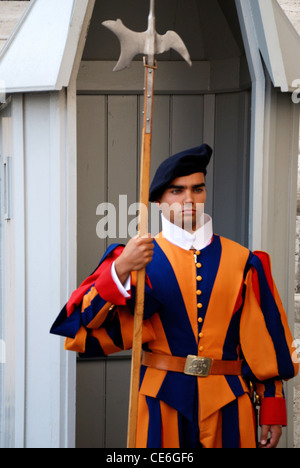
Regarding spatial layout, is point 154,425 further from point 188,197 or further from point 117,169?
point 117,169

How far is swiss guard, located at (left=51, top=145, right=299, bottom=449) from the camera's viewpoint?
8.04 feet

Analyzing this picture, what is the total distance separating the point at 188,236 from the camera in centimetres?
256

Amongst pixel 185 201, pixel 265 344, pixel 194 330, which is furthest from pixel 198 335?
pixel 185 201

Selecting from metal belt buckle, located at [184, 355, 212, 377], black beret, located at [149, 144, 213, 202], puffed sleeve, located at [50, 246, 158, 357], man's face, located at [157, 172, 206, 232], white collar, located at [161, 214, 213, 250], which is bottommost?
metal belt buckle, located at [184, 355, 212, 377]

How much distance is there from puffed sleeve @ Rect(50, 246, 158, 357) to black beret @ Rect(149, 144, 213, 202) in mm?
250

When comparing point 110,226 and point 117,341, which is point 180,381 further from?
point 110,226

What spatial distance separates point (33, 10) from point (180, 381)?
166 cm

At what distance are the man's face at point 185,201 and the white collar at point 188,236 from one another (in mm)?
17

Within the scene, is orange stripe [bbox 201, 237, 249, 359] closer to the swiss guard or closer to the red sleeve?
the swiss guard

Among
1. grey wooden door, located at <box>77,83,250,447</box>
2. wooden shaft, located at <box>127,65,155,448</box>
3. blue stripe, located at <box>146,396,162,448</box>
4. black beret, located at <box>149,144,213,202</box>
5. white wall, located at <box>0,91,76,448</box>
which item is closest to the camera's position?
wooden shaft, located at <box>127,65,155,448</box>

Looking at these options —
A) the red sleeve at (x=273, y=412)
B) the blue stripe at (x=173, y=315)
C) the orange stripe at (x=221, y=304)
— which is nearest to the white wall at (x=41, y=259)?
the blue stripe at (x=173, y=315)

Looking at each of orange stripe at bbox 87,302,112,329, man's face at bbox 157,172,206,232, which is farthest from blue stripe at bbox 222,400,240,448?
man's face at bbox 157,172,206,232

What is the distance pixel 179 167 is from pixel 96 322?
0.57 meters

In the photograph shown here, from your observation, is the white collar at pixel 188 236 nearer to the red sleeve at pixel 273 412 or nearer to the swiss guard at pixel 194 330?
the swiss guard at pixel 194 330
